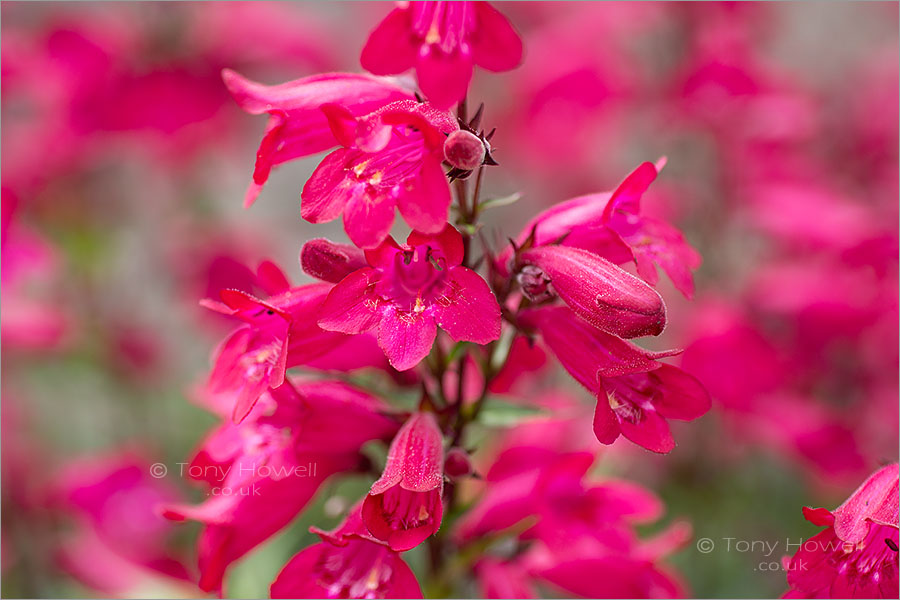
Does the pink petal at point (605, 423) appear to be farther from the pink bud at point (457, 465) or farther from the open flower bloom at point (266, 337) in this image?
the open flower bloom at point (266, 337)

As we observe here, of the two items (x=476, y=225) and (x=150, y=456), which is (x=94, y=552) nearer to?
(x=150, y=456)

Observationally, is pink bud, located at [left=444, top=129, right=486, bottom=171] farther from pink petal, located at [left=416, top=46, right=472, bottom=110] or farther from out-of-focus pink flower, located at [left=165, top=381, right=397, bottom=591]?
out-of-focus pink flower, located at [left=165, top=381, right=397, bottom=591]

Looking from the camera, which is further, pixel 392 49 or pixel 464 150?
pixel 392 49

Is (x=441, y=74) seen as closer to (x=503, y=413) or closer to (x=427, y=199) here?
(x=427, y=199)

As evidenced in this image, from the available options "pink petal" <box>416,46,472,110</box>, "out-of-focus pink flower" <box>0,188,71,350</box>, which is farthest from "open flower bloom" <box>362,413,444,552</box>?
"out-of-focus pink flower" <box>0,188,71,350</box>

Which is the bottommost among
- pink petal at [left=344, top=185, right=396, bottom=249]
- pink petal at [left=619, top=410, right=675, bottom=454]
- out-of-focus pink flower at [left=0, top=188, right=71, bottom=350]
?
out-of-focus pink flower at [left=0, top=188, right=71, bottom=350]

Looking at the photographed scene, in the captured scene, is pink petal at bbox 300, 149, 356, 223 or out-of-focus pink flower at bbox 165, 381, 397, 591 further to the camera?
out-of-focus pink flower at bbox 165, 381, 397, 591

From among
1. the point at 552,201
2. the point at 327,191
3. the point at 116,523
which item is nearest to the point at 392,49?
the point at 327,191
